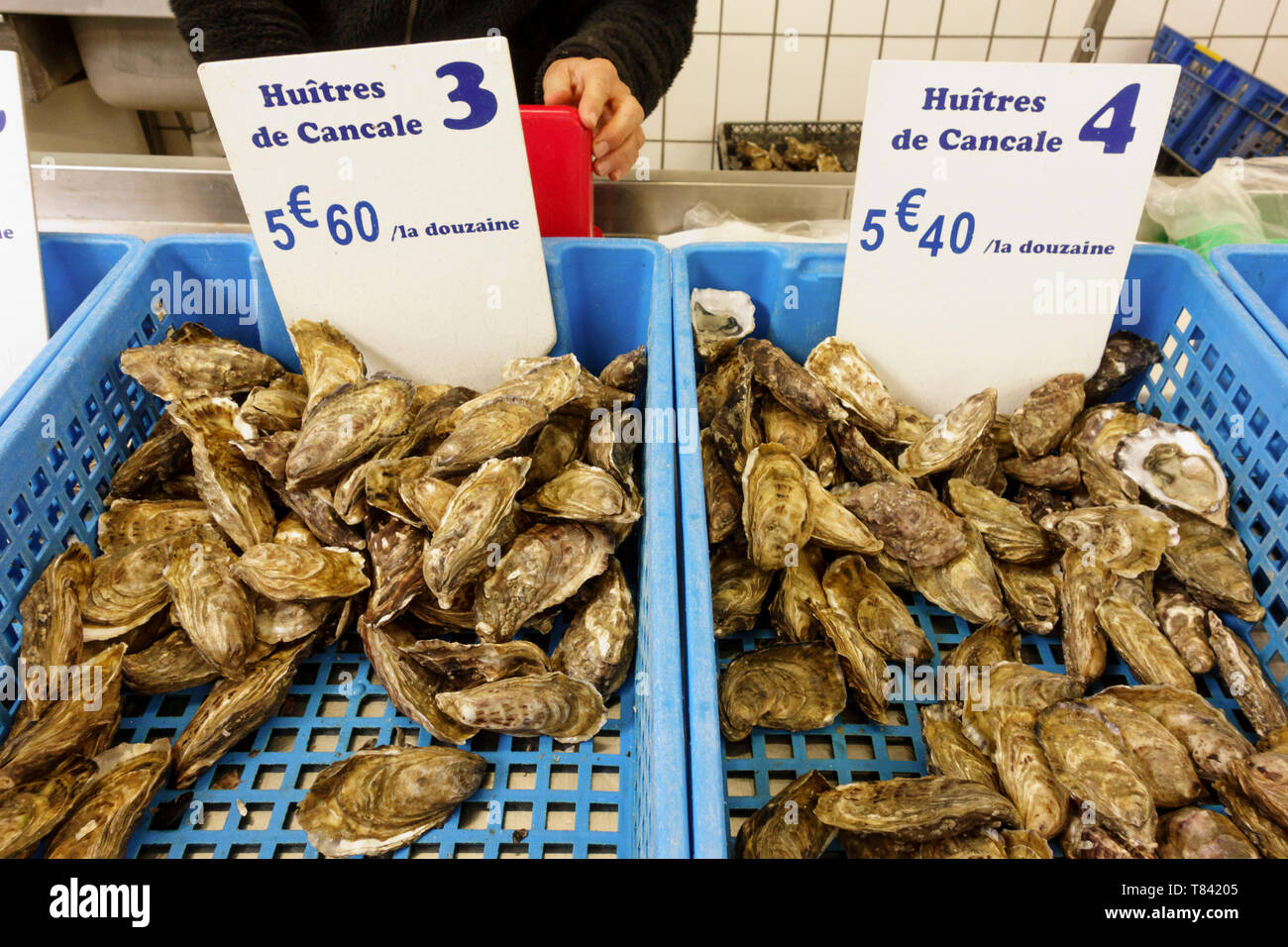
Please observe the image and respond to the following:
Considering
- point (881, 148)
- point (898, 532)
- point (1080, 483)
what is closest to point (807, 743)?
point (898, 532)

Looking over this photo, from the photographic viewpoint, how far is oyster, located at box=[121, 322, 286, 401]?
128 cm

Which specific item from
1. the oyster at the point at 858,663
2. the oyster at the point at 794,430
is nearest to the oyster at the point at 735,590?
the oyster at the point at 858,663

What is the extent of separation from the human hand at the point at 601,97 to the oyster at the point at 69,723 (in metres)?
1.43

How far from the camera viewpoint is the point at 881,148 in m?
1.24

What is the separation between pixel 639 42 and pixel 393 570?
5.46ft

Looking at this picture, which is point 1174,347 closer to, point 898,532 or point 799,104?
point 898,532

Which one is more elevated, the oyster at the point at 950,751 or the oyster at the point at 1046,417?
the oyster at the point at 1046,417

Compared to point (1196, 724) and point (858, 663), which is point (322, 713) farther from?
point (1196, 724)

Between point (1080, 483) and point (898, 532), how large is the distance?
39cm

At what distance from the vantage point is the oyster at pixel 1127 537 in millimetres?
1153

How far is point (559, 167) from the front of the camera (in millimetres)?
1554

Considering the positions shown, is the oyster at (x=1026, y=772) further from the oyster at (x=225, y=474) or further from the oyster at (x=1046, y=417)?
the oyster at (x=225, y=474)

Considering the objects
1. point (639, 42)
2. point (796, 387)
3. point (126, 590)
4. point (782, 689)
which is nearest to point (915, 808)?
point (782, 689)

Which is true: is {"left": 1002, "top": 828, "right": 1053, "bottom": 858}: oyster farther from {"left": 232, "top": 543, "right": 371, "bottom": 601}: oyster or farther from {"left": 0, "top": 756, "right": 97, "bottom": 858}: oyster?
{"left": 0, "top": 756, "right": 97, "bottom": 858}: oyster
